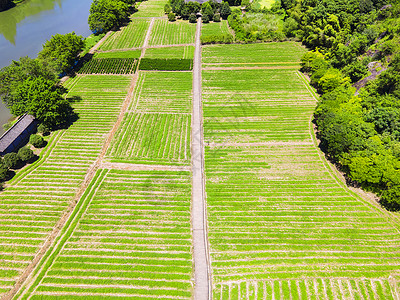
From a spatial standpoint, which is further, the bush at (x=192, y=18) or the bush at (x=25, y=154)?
the bush at (x=192, y=18)

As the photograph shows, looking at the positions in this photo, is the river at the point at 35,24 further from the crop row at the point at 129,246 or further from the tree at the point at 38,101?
the crop row at the point at 129,246

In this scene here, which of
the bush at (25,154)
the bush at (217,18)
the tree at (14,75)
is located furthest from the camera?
the bush at (217,18)

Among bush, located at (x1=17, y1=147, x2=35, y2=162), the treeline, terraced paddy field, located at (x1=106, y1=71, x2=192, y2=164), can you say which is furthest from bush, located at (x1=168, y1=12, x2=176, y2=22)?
bush, located at (x1=17, y1=147, x2=35, y2=162)

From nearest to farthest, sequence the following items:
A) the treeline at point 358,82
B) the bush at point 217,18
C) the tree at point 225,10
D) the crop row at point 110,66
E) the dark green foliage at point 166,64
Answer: the treeline at point 358,82
the crop row at point 110,66
the dark green foliage at point 166,64
the bush at point 217,18
the tree at point 225,10

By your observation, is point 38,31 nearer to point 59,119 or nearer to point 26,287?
point 59,119

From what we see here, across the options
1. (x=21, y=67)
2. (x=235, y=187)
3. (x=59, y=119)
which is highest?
(x=21, y=67)

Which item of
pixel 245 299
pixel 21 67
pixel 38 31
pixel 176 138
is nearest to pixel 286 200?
pixel 245 299

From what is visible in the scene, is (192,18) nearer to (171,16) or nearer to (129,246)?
(171,16)

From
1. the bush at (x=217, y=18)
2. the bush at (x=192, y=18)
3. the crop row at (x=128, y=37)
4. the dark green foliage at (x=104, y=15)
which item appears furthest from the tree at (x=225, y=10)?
the dark green foliage at (x=104, y=15)
